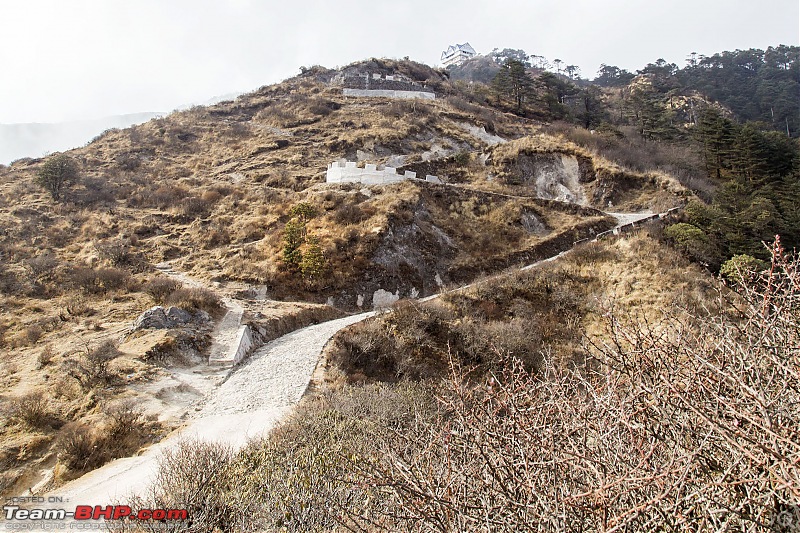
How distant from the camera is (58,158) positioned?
25.7 metres

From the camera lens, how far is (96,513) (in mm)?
5227

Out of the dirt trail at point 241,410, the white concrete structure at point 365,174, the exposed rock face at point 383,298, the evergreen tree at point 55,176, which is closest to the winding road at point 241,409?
the dirt trail at point 241,410

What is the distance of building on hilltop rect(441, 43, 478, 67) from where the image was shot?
97688 millimetres

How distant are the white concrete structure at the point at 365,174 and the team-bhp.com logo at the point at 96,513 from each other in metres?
18.1

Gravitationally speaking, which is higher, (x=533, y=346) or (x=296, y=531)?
(x=296, y=531)

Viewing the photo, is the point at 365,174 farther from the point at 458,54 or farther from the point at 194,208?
the point at 458,54

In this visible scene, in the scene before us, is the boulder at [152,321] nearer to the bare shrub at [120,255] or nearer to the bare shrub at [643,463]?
the bare shrub at [120,255]

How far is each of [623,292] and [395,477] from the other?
44.6 ft

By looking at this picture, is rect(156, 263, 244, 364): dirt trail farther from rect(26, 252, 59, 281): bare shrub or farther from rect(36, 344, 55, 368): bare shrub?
rect(26, 252, 59, 281): bare shrub

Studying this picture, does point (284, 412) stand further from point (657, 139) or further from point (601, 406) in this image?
point (657, 139)

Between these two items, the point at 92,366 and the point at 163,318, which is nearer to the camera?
the point at 92,366

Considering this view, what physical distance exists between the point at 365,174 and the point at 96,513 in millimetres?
18941

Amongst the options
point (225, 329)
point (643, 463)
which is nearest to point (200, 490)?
point (643, 463)

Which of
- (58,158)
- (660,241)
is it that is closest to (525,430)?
(660,241)
